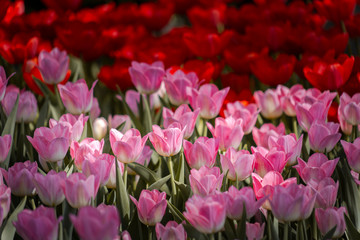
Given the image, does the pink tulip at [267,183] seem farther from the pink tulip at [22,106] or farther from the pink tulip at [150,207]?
the pink tulip at [22,106]

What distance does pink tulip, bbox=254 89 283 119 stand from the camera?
59.0 inches

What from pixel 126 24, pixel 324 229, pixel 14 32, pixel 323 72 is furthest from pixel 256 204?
pixel 126 24

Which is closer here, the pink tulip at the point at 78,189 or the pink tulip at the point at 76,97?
the pink tulip at the point at 78,189

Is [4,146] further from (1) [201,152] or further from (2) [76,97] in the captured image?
(1) [201,152]

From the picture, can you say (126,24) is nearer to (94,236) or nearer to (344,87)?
(344,87)

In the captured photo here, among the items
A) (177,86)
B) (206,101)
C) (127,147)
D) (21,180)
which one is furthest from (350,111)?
(21,180)

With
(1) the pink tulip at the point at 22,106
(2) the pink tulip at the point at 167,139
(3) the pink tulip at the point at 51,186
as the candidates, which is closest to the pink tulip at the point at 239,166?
(2) the pink tulip at the point at 167,139

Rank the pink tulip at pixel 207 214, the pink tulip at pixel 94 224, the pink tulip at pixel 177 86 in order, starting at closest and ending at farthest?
the pink tulip at pixel 94 224
the pink tulip at pixel 207 214
the pink tulip at pixel 177 86

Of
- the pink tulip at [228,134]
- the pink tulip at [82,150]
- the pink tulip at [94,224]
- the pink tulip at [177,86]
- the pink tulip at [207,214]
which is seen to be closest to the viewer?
the pink tulip at [94,224]

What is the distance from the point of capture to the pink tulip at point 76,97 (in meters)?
1.33

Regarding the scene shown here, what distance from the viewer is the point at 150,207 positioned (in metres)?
0.98

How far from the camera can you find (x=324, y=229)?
3.16ft

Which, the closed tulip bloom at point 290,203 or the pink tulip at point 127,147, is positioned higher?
the closed tulip bloom at point 290,203

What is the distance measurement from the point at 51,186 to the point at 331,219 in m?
0.52
